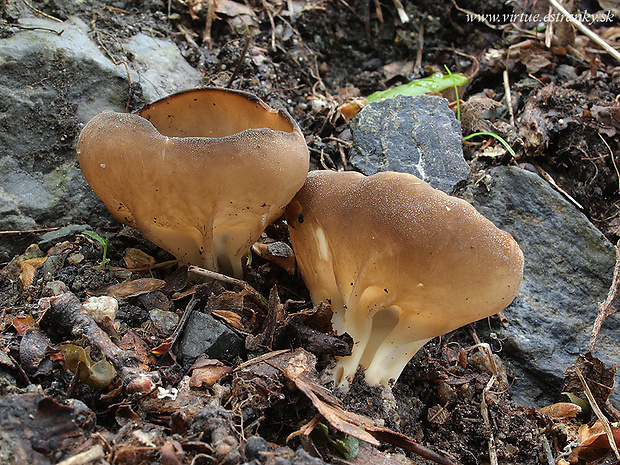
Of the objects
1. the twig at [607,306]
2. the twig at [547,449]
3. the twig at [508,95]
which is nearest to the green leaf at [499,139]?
the twig at [508,95]

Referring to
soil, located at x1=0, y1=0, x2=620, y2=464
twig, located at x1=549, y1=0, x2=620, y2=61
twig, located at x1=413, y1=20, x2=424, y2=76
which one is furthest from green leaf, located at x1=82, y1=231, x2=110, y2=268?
twig, located at x1=549, y1=0, x2=620, y2=61

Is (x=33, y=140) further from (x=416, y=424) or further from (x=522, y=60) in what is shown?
(x=522, y=60)

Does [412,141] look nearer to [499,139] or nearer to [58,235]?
[499,139]

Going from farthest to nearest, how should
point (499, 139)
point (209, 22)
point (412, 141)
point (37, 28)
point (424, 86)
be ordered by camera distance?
point (424, 86), point (209, 22), point (499, 139), point (412, 141), point (37, 28)

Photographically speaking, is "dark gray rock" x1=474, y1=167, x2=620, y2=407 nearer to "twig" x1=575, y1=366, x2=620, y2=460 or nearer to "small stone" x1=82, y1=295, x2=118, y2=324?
"twig" x1=575, y1=366, x2=620, y2=460

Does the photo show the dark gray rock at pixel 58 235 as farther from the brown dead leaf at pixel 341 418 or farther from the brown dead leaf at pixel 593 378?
the brown dead leaf at pixel 593 378

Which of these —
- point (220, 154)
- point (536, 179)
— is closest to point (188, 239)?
point (220, 154)

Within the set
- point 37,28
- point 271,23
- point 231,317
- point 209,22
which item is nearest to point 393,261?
point 231,317
